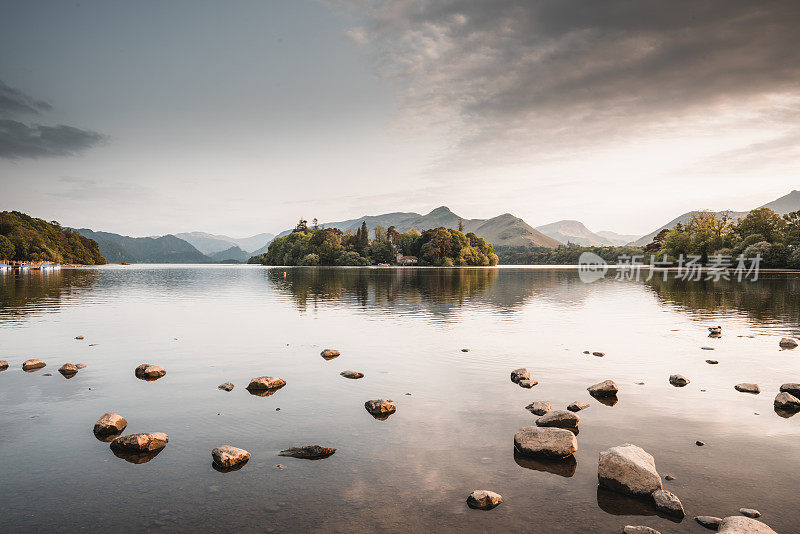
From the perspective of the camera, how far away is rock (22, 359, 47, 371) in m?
23.9

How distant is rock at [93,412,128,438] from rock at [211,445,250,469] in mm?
4538

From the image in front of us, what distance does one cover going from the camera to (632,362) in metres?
26.3

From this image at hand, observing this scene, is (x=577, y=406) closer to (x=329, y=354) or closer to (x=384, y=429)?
(x=384, y=429)

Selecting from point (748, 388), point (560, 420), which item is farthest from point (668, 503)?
point (748, 388)

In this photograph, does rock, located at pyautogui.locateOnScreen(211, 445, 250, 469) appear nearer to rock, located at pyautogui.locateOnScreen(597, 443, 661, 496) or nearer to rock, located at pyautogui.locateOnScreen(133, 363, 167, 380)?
rock, located at pyautogui.locateOnScreen(597, 443, 661, 496)

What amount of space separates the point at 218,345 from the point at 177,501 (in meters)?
21.7

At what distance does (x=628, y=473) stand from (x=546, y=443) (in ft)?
8.24

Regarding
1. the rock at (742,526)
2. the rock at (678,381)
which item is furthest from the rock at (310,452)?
the rock at (678,381)

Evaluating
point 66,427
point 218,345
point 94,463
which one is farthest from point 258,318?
point 94,463

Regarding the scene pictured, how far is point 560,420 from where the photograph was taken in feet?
51.0

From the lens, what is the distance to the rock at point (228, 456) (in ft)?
41.8

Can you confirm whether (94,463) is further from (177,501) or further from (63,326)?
(63,326)

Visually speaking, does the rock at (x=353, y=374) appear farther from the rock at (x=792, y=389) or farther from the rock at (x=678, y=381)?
the rock at (x=792, y=389)

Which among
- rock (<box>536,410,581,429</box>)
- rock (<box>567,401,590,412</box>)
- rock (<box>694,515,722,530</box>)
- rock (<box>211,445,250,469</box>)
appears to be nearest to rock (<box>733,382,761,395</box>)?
rock (<box>567,401,590,412</box>)
